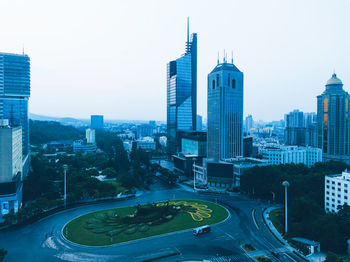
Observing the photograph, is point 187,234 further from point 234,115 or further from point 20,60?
point 20,60

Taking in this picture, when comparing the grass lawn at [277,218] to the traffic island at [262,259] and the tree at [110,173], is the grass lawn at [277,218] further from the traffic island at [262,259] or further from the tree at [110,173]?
the tree at [110,173]

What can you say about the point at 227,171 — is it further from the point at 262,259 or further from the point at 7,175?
the point at 7,175

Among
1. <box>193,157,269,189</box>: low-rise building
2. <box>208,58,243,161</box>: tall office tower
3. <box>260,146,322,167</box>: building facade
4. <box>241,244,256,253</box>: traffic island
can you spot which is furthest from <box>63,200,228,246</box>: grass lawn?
<box>260,146,322,167</box>: building facade

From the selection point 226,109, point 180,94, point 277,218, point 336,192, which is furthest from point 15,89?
point 336,192

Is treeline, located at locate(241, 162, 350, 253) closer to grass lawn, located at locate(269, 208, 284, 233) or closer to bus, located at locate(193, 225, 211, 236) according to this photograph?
grass lawn, located at locate(269, 208, 284, 233)

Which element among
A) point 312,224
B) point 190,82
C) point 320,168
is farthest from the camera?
point 190,82

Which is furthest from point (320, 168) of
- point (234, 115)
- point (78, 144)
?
point (78, 144)

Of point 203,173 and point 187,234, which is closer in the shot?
point 187,234
